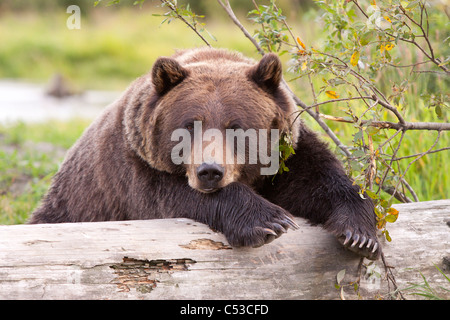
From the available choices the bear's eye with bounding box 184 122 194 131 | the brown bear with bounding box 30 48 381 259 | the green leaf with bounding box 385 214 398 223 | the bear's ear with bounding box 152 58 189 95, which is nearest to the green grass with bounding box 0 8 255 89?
the brown bear with bounding box 30 48 381 259

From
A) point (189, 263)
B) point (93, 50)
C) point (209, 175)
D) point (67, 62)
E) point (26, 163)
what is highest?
point (93, 50)

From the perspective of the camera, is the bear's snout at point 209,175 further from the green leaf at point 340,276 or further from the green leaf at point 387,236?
the green leaf at point 387,236

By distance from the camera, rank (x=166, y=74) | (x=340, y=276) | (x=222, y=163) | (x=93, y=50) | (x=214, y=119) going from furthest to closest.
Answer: (x=93, y=50)
(x=166, y=74)
(x=214, y=119)
(x=222, y=163)
(x=340, y=276)

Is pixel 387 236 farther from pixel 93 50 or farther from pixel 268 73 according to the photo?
pixel 93 50

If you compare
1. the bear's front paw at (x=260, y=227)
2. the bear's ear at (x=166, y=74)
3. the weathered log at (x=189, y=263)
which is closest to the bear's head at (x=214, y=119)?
the bear's ear at (x=166, y=74)

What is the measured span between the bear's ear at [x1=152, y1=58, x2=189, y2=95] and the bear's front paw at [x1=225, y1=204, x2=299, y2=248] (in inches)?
42.7

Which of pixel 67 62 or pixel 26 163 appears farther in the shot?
pixel 67 62

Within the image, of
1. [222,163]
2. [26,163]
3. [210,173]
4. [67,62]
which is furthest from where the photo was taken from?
[67,62]

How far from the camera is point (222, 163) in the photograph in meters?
3.57

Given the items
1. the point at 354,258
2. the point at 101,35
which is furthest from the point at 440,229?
the point at 101,35

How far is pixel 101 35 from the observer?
20766 mm

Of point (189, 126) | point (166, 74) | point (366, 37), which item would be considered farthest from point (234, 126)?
point (366, 37)

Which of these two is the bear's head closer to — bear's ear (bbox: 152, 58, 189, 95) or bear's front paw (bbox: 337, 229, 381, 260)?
bear's ear (bbox: 152, 58, 189, 95)

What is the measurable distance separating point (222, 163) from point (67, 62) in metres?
17.3
